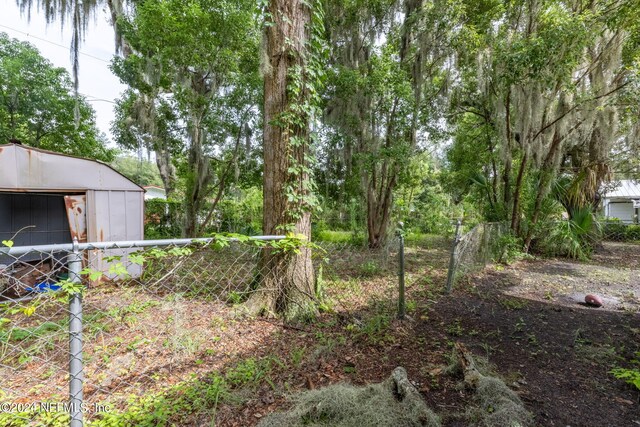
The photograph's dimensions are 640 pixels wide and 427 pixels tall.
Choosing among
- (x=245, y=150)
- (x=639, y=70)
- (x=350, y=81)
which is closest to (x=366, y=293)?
(x=350, y=81)

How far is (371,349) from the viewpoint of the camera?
8.27 feet

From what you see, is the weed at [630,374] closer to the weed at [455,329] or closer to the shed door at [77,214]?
the weed at [455,329]

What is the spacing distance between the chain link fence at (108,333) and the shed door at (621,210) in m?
23.9

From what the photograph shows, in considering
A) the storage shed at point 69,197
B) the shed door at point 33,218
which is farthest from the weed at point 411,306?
the shed door at point 33,218

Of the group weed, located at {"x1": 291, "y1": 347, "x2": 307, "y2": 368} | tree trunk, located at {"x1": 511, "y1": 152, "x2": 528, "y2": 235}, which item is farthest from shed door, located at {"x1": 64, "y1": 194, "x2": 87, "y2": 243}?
tree trunk, located at {"x1": 511, "y1": 152, "x2": 528, "y2": 235}

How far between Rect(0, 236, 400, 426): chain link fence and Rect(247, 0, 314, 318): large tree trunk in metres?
0.17

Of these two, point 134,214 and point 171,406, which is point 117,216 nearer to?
point 134,214

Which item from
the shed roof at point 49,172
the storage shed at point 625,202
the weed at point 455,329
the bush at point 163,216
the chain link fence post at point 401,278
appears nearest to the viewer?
the weed at point 455,329

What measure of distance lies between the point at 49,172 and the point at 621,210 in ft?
93.3

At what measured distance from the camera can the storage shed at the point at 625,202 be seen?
16573 millimetres

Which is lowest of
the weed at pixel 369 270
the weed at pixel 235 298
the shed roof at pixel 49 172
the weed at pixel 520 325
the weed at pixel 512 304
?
the weed at pixel 520 325

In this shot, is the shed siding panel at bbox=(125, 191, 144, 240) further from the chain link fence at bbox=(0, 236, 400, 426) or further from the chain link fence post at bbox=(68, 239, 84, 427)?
the chain link fence post at bbox=(68, 239, 84, 427)

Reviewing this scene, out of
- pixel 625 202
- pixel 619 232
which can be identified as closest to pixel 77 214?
pixel 619 232

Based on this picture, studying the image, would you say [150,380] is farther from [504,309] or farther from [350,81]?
[350,81]
